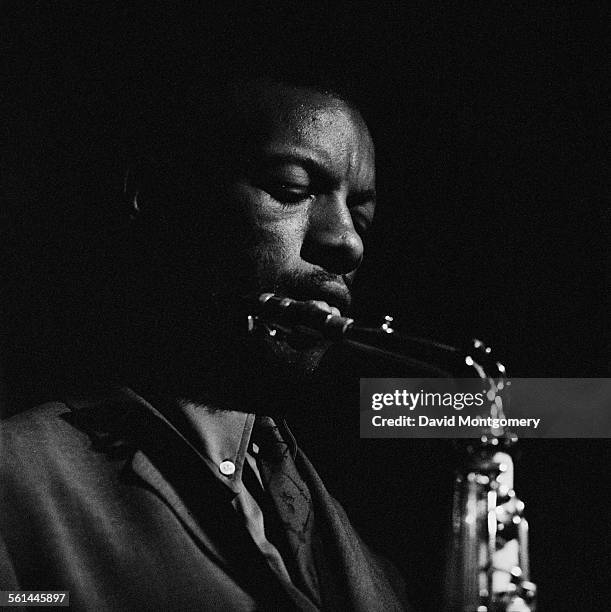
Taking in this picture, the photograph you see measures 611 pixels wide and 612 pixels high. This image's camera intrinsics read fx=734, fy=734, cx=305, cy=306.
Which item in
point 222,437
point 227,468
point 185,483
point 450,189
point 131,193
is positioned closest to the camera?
point 185,483

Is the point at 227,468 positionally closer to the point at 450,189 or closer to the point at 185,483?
the point at 185,483

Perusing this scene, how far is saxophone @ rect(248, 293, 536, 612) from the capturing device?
1.92 meters

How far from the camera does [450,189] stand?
3072 mm

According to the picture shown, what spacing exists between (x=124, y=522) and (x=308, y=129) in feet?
4.40

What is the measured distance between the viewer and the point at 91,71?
9.45 feet

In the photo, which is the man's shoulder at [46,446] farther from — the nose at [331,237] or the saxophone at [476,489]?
the nose at [331,237]

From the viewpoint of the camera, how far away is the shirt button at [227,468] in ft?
7.36

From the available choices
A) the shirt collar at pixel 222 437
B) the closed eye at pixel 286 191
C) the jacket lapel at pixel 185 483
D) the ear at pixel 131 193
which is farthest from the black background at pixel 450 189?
the jacket lapel at pixel 185 483

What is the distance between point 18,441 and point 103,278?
94 centimetres

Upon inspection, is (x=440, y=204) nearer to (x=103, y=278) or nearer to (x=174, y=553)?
(x=103, y=278)

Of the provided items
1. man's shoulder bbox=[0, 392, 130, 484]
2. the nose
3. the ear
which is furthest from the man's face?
man's shoulder bbox=[0, 392, 130, 484]

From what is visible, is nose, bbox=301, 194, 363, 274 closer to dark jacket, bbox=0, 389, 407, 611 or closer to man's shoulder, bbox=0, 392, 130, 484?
dark jacket, bbox=0, 389, 407, 611

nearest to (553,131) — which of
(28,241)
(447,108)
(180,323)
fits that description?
(447,108)

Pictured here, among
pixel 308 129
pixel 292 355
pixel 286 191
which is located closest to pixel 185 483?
pixel 292 355
